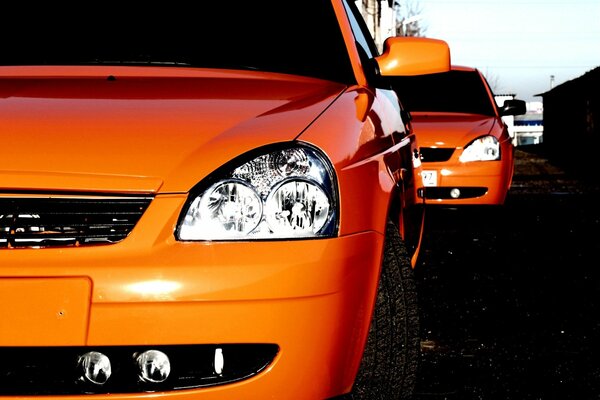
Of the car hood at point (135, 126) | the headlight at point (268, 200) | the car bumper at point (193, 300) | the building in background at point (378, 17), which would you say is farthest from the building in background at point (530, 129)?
the car bumper at point (193, 300)

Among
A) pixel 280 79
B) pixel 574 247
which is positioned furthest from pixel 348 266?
pixel 574 247

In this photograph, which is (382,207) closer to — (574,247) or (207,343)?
(207,343)

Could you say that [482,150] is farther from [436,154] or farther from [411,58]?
[411,58]

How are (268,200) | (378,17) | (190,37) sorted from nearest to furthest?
1. (268,200)
2. (190,37)
3. (378,17)

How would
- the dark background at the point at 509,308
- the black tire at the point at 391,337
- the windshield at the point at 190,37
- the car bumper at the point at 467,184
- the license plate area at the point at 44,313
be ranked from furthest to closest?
the car bumper at the point at 467,184
the dark background at the point at 509,308
the windshield at the point at 190,37
the black tire at the point at 391,337
the license plate area at the point at 44,313

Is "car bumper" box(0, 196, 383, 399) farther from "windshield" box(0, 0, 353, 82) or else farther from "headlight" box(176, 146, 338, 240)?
"windshield" box(0, 0, 353, 82)

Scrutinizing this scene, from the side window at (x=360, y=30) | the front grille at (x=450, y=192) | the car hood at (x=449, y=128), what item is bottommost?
the front grille at (x=450, y=192)

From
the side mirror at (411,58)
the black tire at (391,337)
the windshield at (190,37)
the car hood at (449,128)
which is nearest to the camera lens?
the black tire at (391,337)

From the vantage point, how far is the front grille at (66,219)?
2430mm

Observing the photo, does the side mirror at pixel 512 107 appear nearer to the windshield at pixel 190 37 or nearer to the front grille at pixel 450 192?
the front grille at pixel 450 192

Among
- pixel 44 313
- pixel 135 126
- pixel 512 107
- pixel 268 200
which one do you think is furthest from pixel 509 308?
pixel 512 107

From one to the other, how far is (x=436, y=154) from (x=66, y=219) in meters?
7.06

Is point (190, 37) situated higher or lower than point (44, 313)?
higher

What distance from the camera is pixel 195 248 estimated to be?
2.42m
